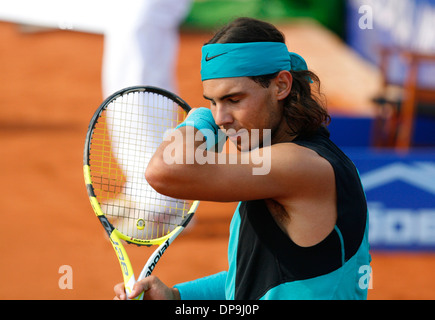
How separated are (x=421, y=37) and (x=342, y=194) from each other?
786 centimetres

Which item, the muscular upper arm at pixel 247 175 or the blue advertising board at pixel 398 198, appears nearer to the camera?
the muscular upper arm at pixel 247 175

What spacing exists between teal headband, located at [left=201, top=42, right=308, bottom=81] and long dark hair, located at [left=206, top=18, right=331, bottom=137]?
0.02 metres

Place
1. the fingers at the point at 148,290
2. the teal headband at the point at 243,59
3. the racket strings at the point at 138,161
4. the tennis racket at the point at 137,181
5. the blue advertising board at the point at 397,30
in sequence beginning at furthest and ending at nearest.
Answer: the blue advertising board at the point at 397,30, the racket strings at the point at 138,161, the tennis racket at the point at 137,181, the fingers at the point at 148,290, the teal headband at the point at 243,59

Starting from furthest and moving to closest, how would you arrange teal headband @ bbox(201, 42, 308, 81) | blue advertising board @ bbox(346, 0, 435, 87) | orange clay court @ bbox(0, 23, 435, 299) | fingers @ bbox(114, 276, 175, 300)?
blue advertising board @ bbox(346, 0, 435, 87) → orange clay court @ bbox(0, 23, 435, 299) → fingers @ bbox(114, 276, 175, 300) → teal headband @ bbox(201, 42, 308, 81)

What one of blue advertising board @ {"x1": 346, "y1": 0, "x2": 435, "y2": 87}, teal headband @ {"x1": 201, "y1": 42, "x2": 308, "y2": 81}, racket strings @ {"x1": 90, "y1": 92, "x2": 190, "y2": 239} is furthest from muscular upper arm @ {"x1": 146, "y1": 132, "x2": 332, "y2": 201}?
blue advertising board @ {"x1": 346, "y1": 0, "x2": 435, "y2": 87}

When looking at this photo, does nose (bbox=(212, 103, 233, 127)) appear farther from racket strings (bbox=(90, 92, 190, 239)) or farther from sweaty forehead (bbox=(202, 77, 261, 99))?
racket strings (bbox=(90, 92, 190, 239))

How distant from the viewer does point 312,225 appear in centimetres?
192

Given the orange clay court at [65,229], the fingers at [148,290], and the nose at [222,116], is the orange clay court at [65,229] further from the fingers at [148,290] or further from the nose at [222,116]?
the nose at [222,116]

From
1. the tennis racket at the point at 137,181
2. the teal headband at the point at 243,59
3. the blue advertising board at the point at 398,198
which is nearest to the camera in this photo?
the teal headband at the point at 243,59

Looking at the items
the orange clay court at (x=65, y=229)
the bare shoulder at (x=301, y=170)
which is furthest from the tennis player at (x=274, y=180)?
the orange clay court at (x=65, y=229)

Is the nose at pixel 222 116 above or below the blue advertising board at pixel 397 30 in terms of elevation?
below

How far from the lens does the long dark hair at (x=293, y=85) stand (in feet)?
6.88

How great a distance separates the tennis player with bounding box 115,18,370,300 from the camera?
1.91 meters
